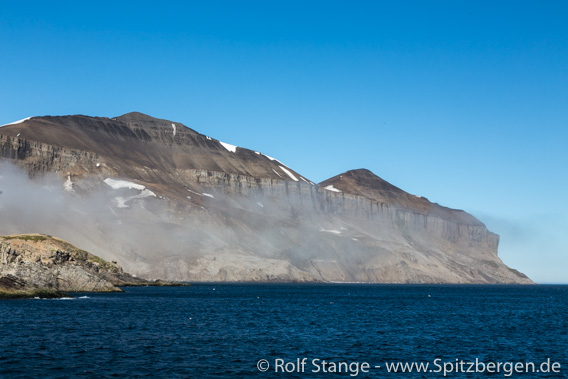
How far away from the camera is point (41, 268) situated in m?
105

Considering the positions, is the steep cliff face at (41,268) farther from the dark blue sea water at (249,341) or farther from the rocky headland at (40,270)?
the dark blue sea water at (249,341)

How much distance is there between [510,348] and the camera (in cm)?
5588

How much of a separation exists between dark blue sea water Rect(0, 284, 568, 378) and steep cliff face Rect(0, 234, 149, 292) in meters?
9.51

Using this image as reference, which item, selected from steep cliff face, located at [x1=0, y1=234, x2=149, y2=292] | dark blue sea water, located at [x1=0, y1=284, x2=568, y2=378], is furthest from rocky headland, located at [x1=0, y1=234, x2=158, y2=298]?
dark blue sea water, located at [x1=0, y1=284, x2=568, y2=378]

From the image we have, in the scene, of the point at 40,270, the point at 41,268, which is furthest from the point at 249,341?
the point at 41,268

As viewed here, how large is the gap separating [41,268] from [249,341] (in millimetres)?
60534

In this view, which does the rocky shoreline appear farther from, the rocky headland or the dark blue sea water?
the dark blue sea water

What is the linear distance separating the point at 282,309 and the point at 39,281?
39275mm

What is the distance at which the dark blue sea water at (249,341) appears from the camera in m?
42.4

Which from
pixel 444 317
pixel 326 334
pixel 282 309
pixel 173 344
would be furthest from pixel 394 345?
pixel 282 309

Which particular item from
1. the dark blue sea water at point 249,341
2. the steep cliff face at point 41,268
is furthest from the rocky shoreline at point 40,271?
the dark blue sea water at point 249,341

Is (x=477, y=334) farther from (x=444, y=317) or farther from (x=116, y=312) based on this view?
(x=116, y=312)

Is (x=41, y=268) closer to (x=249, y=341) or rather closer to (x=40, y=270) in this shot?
(x=40, y=270)

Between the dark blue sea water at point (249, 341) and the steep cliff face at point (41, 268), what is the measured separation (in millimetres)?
9506
